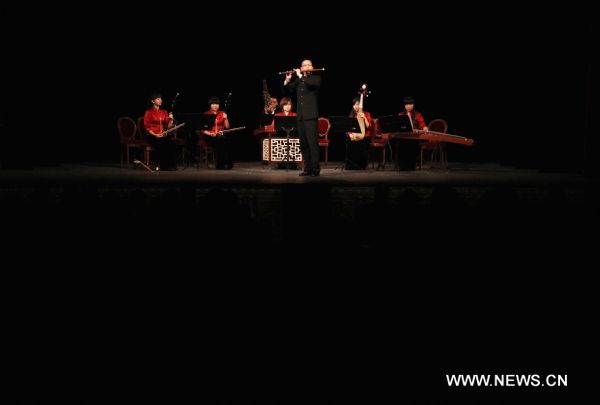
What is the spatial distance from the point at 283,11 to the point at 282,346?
8724mm

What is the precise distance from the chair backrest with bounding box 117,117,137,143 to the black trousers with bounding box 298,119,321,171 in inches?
110

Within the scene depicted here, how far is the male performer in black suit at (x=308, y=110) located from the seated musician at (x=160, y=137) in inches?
83.4

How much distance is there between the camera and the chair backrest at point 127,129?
924 cm

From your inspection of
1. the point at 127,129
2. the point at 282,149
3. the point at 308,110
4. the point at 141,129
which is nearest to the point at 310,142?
the point at 308,110

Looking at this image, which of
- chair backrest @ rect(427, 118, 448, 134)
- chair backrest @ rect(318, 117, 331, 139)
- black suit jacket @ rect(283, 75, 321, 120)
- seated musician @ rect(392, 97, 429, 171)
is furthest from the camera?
chair backrest @ rect(318, 117, 331, 139)

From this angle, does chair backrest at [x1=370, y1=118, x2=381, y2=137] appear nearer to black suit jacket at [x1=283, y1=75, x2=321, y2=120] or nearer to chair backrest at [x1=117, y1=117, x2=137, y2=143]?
black suit jacket at [x1=283, y1=75, x2=321, y2=120]

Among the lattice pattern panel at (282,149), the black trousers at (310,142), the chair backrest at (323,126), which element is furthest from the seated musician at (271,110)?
the black trousers at (310,142)

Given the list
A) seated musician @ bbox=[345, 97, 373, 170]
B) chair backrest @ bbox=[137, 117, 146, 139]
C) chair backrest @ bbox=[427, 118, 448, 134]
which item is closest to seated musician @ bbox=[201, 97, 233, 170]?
chair backrest @ bbox=[137, 117, 146, 139]

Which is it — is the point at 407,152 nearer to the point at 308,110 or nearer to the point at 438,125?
the point at 438,125

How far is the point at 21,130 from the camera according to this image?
9008 mm

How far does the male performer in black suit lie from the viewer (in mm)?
7602

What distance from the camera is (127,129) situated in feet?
30.5

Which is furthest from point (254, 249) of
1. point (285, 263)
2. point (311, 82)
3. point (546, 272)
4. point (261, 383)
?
point (311, 82)

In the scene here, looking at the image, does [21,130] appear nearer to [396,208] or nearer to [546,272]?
[396,208]
